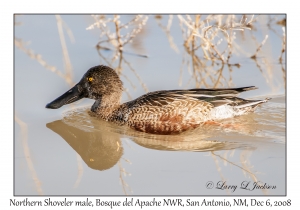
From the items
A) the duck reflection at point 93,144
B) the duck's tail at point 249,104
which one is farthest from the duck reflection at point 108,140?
the duck's tail at point 249,104

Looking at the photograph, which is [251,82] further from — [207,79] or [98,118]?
[98,118]

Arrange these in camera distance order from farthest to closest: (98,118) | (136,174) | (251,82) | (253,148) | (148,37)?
(148,37)
(251,82)
(98,118)
(253,148)
(136,174)

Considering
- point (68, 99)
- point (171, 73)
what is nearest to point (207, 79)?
point (171, 73)

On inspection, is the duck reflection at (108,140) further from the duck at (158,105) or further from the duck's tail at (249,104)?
the duck's tail at (249,104)

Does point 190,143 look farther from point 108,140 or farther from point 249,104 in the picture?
point 249,104

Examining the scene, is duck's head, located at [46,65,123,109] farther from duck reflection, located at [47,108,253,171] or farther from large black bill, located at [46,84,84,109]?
duck reflection, located at [47,108,253,171]

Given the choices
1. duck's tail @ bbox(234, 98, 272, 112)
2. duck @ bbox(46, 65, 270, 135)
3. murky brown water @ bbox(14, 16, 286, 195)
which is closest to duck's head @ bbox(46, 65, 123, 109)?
duck @ bbox(46, 65, 270, 135)
